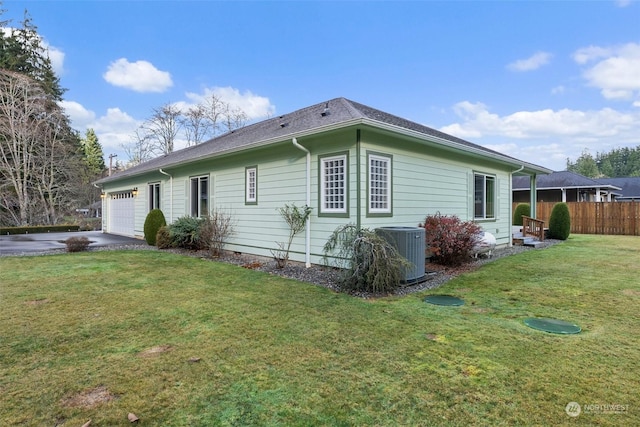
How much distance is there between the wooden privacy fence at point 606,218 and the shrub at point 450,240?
1324 centimetres

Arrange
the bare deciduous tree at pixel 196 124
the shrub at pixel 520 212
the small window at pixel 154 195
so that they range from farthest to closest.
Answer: the bare deciduous tree at pixel 196 124
the shrub at pixel 520 212
the small window at pixel 154 195

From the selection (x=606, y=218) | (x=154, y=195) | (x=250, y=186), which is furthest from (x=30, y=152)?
(x=606, y=218)

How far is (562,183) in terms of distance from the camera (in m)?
20.8

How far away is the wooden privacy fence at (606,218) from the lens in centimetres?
1558

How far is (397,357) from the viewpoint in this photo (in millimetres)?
3076

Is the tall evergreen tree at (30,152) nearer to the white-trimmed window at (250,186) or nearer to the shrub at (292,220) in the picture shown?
the white-trimmed window at (250,186)

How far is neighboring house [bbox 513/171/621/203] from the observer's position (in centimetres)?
2030

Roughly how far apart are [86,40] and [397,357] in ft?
57.4

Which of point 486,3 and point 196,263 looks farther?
point 486,3

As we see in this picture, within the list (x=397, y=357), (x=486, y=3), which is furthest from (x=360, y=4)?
(x=397, y=357)

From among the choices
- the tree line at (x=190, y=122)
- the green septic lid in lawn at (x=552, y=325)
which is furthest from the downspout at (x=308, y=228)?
the tree line at (x=190, y=122)

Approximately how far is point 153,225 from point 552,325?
39.3 ft

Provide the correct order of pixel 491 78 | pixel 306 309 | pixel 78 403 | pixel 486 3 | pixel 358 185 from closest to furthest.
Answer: pixel 78 403 < pixel 306 309 < pixel 358 185 < pixel 486 3 < pixel 491 78

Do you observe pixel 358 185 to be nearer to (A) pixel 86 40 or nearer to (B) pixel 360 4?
(B) pixel 360 4
